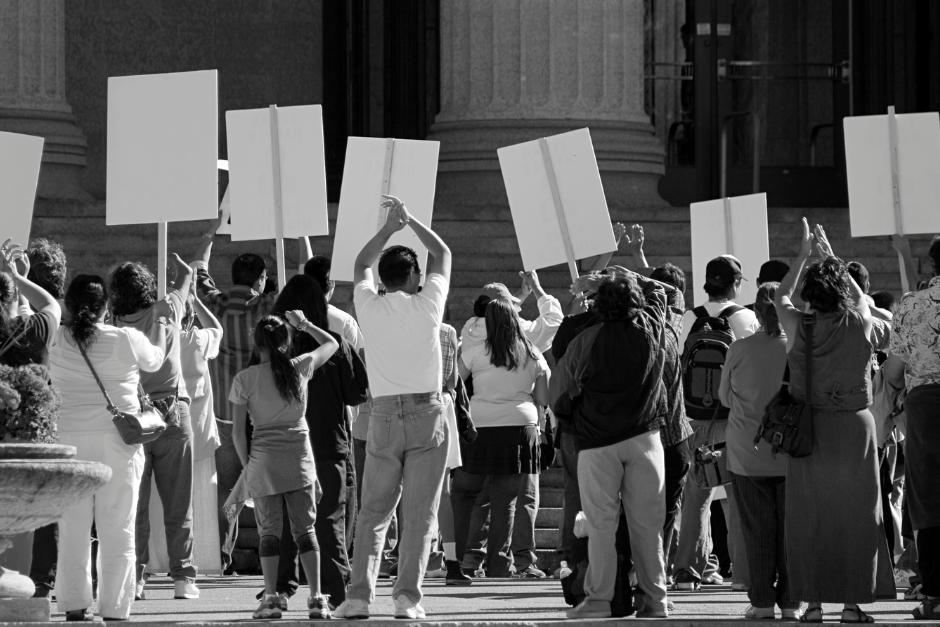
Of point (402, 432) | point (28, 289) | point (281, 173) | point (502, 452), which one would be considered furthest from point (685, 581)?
point (28, 289)

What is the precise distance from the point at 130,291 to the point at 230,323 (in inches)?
59.7

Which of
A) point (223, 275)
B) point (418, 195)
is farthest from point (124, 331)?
point (223, 275)

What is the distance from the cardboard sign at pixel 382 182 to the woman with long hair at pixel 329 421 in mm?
2202

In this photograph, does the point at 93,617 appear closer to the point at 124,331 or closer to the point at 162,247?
the point at 124,331

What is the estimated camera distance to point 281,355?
10000mm

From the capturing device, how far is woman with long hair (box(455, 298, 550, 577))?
41.1ft

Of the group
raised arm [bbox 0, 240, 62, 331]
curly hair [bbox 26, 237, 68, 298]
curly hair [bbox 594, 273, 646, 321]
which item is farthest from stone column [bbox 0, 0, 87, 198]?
curly hair [bbox 594, 273, 646, 321]

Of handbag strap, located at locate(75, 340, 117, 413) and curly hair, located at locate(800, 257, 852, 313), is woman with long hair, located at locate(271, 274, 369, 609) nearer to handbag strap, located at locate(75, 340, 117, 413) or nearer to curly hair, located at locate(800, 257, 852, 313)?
handbag strap, located at locate(75, 340, 117, 413)

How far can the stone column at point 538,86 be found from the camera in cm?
1725

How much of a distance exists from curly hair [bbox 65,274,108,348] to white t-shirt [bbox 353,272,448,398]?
113 cm

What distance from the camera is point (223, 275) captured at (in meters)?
15.8

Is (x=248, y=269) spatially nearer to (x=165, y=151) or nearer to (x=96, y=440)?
(x=165, y=151)

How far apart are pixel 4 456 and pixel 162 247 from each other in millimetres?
2223

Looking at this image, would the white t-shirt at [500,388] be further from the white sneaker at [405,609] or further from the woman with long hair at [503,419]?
the white sneaker at [405,609]
